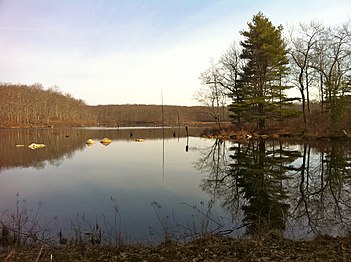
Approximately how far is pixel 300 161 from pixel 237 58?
26180 millimetres

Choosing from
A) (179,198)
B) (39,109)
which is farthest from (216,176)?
(39,109)

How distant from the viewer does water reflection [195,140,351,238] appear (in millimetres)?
7898

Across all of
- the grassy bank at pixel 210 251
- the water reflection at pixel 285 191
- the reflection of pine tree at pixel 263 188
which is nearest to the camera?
the grassy bank at pixel 210 251

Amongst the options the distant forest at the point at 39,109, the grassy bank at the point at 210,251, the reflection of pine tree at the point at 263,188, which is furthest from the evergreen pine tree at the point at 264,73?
the distant forest at the point at 39,109

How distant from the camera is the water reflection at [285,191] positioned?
790cm

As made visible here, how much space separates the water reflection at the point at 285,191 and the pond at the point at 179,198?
0.03 m

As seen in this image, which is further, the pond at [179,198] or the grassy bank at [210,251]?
the pond at [179,198]

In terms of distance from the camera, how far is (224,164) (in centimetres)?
1838

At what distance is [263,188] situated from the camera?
39.5 ft

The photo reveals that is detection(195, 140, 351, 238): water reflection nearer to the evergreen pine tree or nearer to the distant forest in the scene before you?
the evergreen pine tree

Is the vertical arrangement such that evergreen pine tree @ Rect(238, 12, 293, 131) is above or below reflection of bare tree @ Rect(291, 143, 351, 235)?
above

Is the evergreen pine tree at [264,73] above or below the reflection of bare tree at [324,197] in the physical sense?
above

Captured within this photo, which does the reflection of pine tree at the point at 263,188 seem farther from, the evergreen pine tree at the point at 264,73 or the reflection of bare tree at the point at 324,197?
the evergreen pine tree at the point at 264,73

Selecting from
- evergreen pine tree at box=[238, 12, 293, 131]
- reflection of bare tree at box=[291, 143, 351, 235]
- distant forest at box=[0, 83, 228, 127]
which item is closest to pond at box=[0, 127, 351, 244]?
reflection of bare tree at box=[291, 143, 351, 235]
